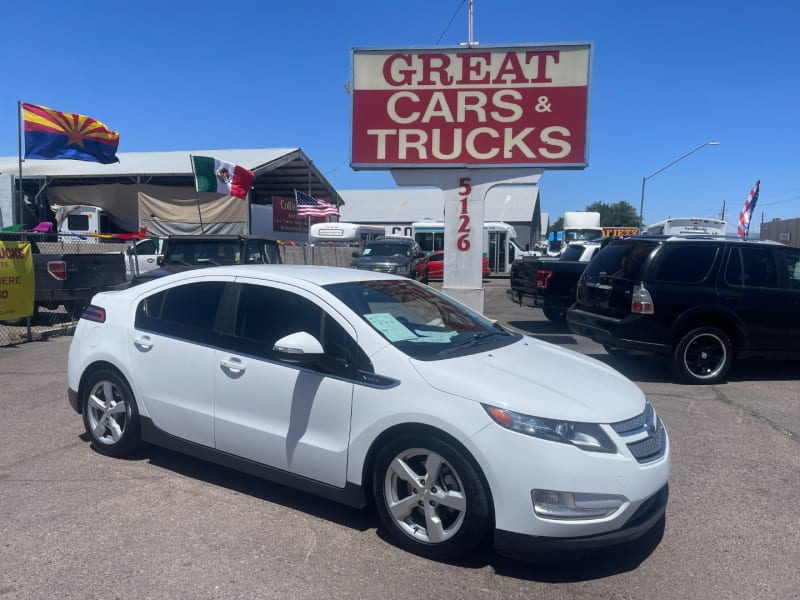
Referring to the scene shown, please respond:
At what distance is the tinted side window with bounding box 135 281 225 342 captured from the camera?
464 cm

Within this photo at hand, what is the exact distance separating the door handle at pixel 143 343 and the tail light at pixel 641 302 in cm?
575

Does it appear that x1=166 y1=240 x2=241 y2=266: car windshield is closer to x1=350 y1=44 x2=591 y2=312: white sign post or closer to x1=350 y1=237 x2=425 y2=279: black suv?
x1=350 y1=44 x2=591 y2=312: white sign post

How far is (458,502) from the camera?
137 inches

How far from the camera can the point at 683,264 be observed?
816 cm

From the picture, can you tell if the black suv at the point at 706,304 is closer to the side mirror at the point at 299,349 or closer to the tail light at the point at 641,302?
the tail light at the point at 641,302

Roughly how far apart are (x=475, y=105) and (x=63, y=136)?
12044mm

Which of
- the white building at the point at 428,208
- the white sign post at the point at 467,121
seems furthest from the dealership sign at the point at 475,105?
the white building at the point at 428,208

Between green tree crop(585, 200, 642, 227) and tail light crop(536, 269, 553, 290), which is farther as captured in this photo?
green tree crop(585, 200, 642, 227)

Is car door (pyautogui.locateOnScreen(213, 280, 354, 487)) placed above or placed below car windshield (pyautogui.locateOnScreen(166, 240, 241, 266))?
below

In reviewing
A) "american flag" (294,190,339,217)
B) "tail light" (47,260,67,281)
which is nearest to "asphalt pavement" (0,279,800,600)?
"tail light" (47,260,67,281)

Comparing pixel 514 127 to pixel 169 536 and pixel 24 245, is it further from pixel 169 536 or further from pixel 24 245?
pixel 169 536

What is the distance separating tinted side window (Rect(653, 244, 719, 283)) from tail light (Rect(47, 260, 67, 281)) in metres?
9.85

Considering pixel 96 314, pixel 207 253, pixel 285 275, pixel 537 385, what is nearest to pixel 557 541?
pixel 537 385

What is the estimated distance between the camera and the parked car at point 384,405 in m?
3.33
